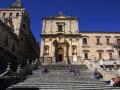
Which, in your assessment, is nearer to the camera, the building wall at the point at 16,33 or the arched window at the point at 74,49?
the building wall at the point at 16,33

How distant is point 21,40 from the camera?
140ft

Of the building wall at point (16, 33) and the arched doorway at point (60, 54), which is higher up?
the building wall at point (16, 33)

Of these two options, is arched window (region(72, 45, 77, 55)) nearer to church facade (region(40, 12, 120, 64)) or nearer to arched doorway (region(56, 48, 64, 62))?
church facade (region(40, 12, 120, 64))

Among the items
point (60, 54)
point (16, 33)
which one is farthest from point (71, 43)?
point (16, 33)

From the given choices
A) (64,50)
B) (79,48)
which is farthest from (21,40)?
(79,48)

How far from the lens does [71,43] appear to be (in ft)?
137

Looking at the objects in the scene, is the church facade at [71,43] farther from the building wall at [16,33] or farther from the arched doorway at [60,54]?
the building wall at [16,33]

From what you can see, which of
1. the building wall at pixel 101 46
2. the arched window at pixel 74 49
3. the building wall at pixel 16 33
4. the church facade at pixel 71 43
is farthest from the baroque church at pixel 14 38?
the building wall at pixel 101 46

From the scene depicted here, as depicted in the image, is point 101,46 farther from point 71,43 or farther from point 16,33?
point 16,33

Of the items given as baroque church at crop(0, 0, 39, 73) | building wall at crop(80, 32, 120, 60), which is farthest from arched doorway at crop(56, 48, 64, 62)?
baroque church at crop(0, 0, 39, 73)

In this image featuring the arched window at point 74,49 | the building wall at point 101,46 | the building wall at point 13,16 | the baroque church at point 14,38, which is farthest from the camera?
the building wall at point 101,46

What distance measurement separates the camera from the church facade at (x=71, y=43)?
40.9m

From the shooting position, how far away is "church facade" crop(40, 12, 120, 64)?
1609 inches

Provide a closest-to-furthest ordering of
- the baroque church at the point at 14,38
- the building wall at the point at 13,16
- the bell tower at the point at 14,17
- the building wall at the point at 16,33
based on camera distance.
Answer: the baroque church at the point at 14,38 < the building wall at the point at 16,33 < the building wall at the point at 13,16 < the bell tower at the point at 14,17
